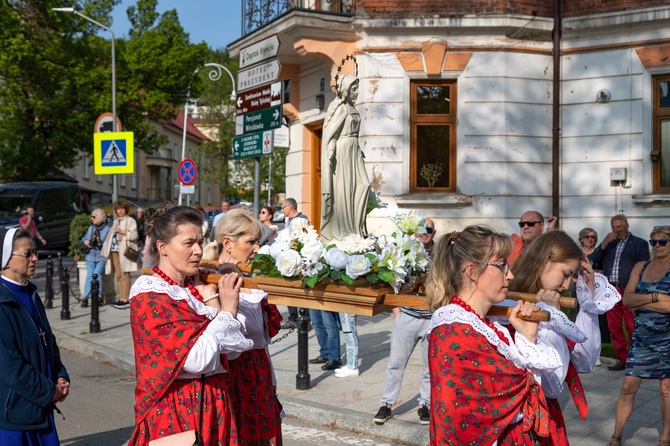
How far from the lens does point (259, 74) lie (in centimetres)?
1032

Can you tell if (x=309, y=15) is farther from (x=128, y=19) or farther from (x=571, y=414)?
(x=128, y=19)

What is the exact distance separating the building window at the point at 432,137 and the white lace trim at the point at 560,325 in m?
10.6

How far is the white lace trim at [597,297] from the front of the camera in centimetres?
416

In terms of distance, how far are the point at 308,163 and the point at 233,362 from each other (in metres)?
12.2

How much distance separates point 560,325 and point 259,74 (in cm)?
740

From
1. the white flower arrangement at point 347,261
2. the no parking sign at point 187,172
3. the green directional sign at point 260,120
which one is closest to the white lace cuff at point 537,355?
the white flower arrangement at point 347,261

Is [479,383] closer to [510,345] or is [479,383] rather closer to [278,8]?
[510,345]

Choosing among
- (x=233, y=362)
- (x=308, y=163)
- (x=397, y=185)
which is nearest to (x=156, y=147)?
(x=308, y=163)

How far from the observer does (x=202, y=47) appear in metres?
40.0

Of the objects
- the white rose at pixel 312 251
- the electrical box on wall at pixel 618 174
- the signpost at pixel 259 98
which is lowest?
the white rose at pixel 312 251

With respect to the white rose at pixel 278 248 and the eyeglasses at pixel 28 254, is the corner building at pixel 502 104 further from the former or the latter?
the white rose at pixel 278 248

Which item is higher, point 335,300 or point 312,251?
point 312,251

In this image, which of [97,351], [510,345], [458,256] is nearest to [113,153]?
[97,351]

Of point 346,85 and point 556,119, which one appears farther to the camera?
point 556,119
